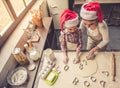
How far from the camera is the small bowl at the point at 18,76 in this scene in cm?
135

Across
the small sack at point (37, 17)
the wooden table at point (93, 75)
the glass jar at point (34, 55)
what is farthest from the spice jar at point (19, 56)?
the small sack at point (37, 17)

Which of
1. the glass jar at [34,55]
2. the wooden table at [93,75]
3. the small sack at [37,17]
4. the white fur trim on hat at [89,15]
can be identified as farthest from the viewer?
the small sack at [37,17]

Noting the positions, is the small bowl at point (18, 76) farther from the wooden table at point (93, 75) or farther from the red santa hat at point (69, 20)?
the red santa hat at point (69, 20)

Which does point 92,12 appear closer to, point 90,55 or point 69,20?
point 69,20

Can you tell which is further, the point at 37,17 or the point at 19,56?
the point at 37,17

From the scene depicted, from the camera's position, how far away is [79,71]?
132 cm

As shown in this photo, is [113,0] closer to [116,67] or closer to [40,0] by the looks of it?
[40,0]

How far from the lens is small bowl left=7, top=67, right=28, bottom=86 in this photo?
53.1 inches

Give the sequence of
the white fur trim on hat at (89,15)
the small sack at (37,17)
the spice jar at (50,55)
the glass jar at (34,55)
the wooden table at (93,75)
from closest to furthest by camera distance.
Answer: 1. the wooden table at (93,75)
2. the white fur trim on hat at (89,15)
3. the spice jar at (50,55)
4. the glass jar at (34,55)
5. the small sack at (37,17)


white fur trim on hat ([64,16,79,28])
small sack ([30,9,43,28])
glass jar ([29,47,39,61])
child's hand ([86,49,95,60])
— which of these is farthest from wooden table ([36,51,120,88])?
small sack ([30,9,43,28])

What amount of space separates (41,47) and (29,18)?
0.54 metres

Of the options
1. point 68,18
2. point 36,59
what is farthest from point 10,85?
point 68,18

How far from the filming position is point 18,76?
4.59ft

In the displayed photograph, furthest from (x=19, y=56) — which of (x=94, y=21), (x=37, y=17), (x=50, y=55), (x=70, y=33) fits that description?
(x=94, y=21)
